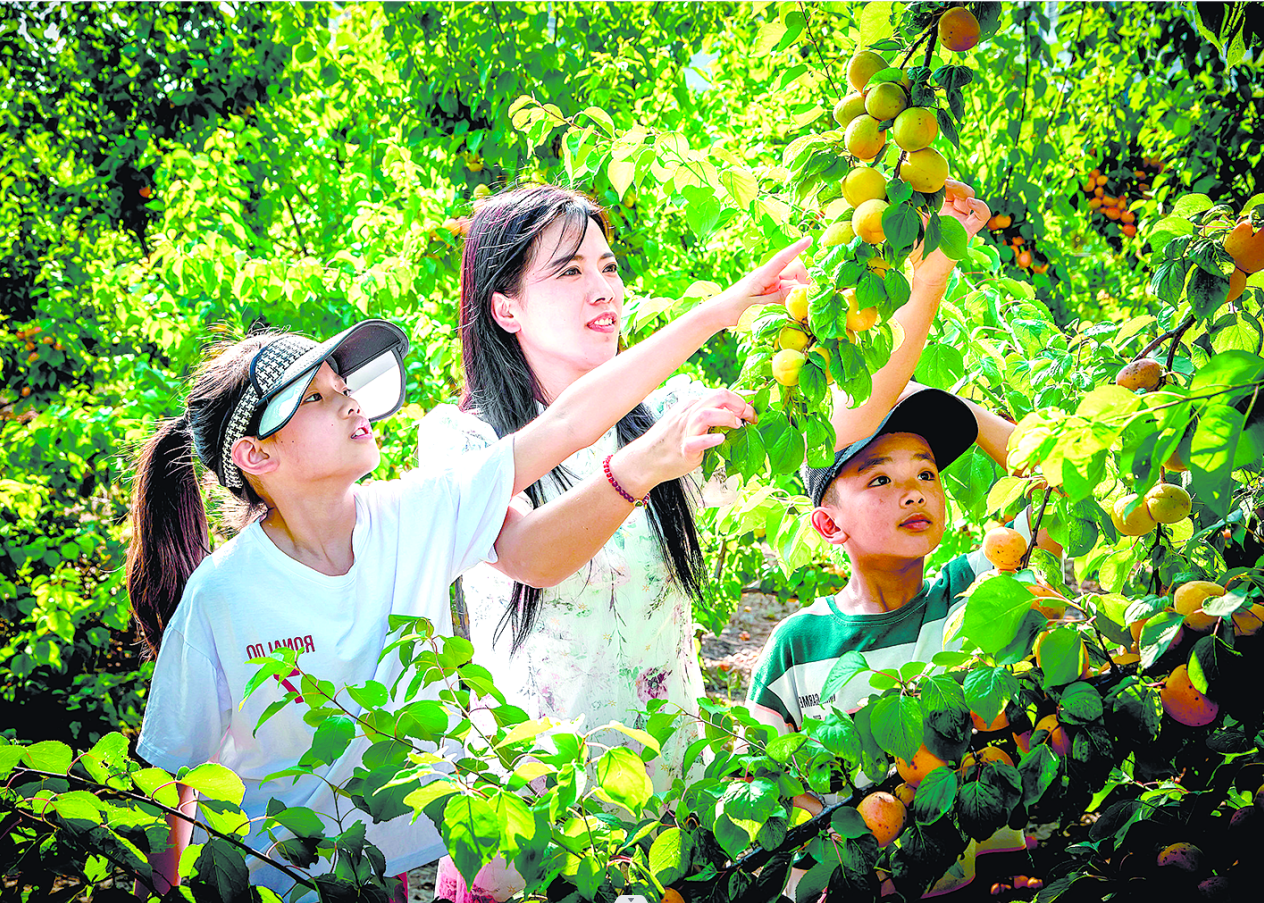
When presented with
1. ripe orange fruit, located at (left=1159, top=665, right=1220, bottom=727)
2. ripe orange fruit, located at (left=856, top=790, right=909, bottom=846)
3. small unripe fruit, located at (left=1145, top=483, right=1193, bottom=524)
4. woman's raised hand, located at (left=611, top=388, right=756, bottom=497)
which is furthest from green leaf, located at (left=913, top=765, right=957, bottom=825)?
woman's raised hand, located at (left=611, top=388, right=756, bottom=497)

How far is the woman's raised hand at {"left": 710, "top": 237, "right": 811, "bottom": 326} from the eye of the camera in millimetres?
1393

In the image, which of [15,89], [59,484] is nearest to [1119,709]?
[59,484]

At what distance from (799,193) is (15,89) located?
586cm

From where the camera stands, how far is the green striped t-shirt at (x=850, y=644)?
1.43 metres

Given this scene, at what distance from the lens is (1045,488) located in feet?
3.17

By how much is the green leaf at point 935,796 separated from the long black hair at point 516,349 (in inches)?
33.1

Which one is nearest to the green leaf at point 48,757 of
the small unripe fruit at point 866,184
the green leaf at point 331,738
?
the green leaf at point 331,738

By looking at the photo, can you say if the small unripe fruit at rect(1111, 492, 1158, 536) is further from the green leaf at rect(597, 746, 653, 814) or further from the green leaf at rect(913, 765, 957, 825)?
the green leaf at rect(597, 746, 653, 814)

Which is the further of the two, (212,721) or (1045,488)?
(212,721)

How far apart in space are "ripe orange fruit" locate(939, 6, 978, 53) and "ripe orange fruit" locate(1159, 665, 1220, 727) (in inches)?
25.3

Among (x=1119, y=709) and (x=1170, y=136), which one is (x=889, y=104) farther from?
(x=1170, y=136)

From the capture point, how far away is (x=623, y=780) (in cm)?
85

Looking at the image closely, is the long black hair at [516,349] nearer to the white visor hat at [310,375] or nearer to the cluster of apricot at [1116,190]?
the white visor hat at [310,375]

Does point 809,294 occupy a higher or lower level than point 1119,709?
higher
